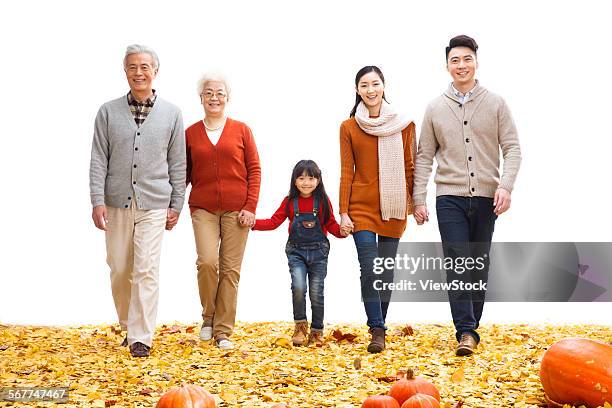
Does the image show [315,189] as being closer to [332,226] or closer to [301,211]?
[301,211]

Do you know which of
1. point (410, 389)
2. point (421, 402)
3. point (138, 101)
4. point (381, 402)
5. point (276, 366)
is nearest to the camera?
point (421, 402)

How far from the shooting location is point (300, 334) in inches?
256

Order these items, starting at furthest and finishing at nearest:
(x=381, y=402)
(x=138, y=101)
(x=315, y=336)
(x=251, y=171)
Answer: (x=315, y=336), (x=251, y=171), (x=138, y=101), (x=381, y=402)

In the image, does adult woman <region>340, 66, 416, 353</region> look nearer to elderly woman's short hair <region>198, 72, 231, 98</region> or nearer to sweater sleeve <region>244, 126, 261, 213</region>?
sweater sleeve <region>244, 126, 261, 213</region>

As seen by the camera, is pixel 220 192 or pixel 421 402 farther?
pixel 220 192

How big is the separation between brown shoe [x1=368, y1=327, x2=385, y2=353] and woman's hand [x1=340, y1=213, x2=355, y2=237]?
2.29 ft

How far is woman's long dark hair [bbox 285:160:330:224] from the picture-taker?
649 centimetres

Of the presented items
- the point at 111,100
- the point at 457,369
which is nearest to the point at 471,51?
the point at 457,369

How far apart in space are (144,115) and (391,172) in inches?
69.3

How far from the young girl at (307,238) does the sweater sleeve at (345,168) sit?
30 cm

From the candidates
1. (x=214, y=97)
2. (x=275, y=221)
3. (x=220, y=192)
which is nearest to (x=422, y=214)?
(x=275, y=221)

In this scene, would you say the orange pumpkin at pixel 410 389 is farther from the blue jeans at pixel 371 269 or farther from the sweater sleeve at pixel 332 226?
the sweater sleeve at pixel 332 226

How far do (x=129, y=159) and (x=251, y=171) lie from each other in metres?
0.90

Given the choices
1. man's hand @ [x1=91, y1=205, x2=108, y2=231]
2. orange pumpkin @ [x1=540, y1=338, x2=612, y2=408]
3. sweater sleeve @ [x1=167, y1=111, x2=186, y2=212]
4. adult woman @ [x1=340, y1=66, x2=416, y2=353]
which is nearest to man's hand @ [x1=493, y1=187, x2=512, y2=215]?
adult woman @ [x1=340, y1=66, x2=416, y2=353]
